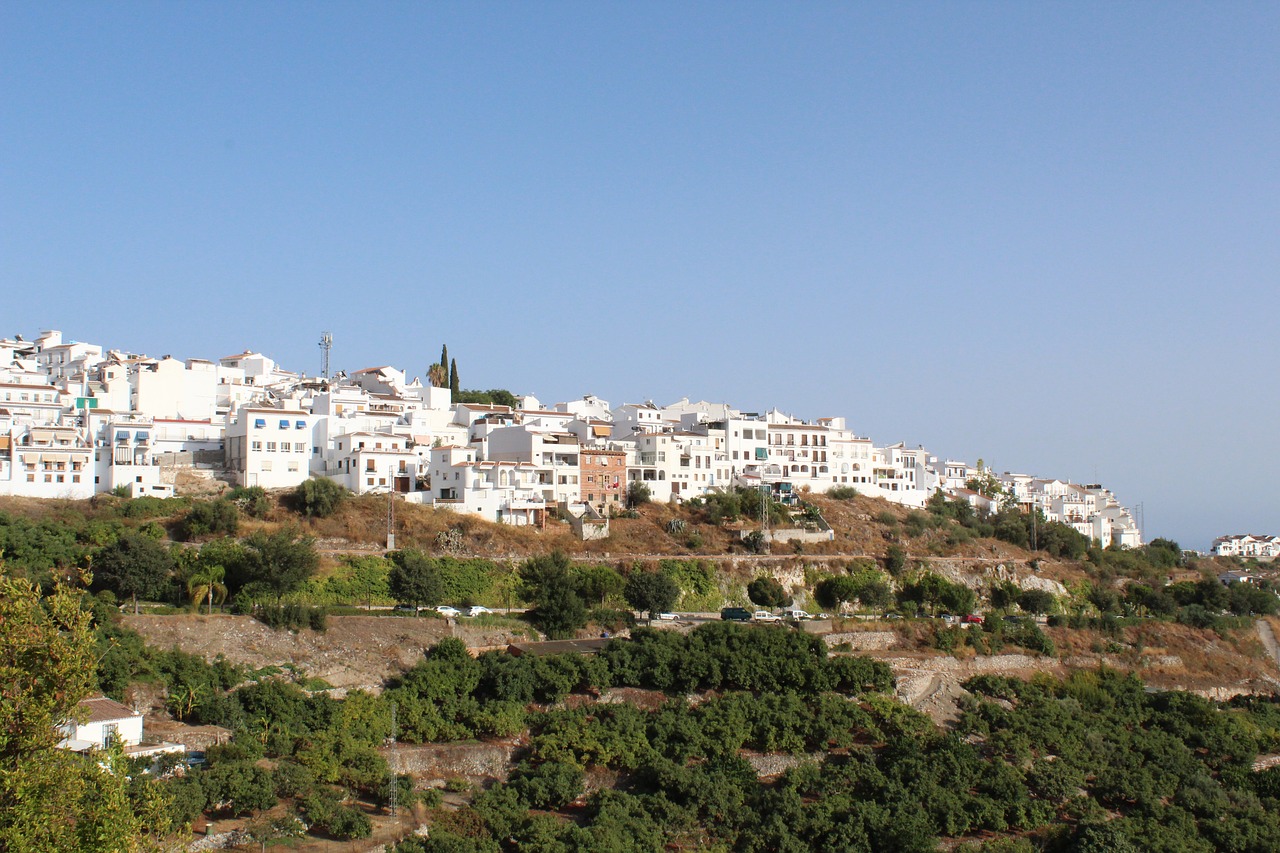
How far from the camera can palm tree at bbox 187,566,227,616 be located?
3228 centimetres

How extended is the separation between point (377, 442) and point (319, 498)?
5.88 metres

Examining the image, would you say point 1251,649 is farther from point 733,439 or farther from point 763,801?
point 763,801

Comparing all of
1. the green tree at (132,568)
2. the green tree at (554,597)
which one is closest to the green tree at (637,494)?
the green tree at (554,597)

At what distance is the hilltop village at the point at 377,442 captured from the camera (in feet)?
143

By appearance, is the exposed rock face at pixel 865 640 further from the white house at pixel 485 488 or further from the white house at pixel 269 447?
the white house at pixel 269 447

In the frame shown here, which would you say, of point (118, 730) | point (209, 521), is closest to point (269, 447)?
point (209, 521)

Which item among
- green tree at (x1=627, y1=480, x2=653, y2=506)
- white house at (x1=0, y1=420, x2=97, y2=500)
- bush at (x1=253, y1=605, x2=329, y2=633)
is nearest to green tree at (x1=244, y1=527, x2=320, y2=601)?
bush at (x1=253, y1=605, x2=329, y2=633)

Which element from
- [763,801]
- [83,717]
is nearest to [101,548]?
[763,801]

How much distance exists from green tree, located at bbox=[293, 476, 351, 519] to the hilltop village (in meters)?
2.62

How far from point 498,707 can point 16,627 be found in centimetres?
1849

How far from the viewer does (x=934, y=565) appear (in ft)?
162

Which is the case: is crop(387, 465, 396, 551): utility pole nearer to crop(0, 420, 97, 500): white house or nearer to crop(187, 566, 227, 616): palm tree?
crop(187, 566, 227, 616): palm tree

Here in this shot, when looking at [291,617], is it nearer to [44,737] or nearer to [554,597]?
[554,597]

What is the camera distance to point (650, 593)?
39000mm
